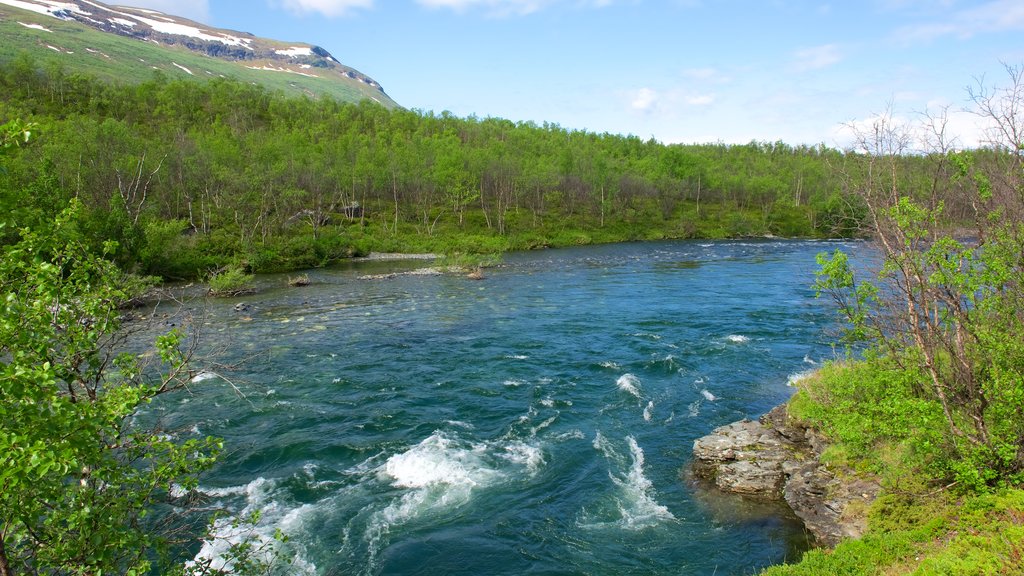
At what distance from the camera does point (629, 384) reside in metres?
25.7

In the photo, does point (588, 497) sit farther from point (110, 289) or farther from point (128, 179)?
point (128, 179)

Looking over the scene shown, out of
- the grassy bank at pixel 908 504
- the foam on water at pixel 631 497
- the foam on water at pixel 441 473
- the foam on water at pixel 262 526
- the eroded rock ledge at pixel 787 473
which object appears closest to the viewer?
the grassy bank at pixel 908 504

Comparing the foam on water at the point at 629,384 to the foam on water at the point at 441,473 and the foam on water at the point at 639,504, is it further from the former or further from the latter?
the foam on water at the point at 441,473

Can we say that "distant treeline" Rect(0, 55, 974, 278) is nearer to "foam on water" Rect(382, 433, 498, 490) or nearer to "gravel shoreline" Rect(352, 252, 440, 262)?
"gravel shoreline" Rect(352, 252, 440, 262)

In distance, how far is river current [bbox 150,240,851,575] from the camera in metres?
14.5

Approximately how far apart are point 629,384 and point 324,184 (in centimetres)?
8390

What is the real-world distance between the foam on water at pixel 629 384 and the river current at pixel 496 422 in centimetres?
9

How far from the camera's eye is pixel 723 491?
1664cm

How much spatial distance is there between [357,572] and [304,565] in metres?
1.36

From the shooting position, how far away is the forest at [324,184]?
201 feet

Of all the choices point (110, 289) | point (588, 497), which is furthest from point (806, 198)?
point (110, 289)

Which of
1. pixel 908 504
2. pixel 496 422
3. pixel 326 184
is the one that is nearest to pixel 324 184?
pixel 326 184

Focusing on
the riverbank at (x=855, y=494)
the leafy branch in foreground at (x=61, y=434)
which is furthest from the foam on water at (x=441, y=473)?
the leafy branch in foreground at (x=61, y=434)

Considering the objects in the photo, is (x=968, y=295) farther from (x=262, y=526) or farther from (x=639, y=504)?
(x=262, y=526)
